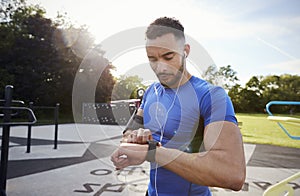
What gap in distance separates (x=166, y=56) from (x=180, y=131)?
0.29 metres

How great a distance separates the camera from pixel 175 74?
1030mm

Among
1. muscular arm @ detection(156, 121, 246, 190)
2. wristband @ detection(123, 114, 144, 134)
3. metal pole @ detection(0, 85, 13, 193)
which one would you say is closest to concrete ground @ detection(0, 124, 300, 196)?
metal pole @ detection(0, 85, 13, 193)

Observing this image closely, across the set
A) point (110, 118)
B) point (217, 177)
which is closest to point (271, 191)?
point (217, 177)

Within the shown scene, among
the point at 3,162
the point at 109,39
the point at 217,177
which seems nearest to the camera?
the point at 217,177

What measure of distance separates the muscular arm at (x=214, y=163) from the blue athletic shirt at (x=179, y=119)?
6.3 inches

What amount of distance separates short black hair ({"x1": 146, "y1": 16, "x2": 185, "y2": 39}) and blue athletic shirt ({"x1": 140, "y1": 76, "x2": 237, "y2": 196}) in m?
Result: 0.21

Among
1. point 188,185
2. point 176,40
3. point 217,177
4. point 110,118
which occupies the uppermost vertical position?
point 176,40

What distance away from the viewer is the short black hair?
95cm

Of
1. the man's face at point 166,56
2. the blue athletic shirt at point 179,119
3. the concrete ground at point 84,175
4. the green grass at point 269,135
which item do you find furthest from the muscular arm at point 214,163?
the concrete ground at point 84,175

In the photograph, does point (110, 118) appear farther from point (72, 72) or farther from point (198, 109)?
point (198, 109)

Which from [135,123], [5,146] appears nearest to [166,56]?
[135,123]

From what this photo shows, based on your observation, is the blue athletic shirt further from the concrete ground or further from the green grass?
the concrete ground

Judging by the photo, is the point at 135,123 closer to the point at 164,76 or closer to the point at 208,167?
the point at 164,76

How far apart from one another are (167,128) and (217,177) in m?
0.36
